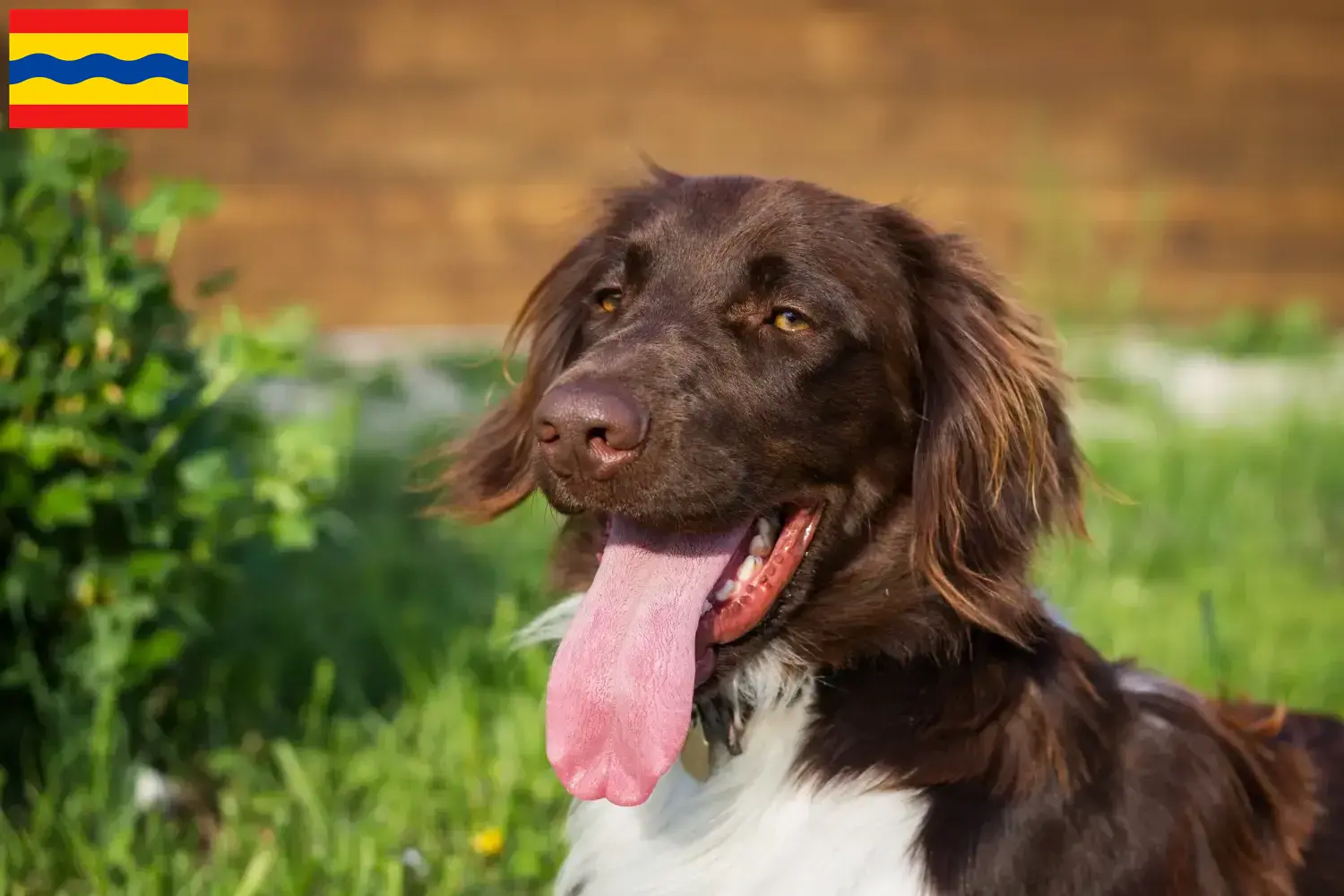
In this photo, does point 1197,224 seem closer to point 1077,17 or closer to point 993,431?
point 1077,17

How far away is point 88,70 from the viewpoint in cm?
386

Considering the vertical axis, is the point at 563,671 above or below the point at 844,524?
below

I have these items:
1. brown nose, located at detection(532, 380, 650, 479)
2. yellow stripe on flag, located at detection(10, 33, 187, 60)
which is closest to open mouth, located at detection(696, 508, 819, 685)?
brown nose, located at detection(532, 380, 650, 479)

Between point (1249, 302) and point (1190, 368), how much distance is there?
1.43 metres

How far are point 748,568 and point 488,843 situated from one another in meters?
0.99

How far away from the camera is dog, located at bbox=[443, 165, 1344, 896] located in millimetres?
2311

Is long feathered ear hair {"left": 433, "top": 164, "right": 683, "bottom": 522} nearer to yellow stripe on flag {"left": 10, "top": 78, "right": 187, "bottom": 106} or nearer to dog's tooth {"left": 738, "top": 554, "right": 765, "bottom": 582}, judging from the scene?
dog's tooth {"left": 738, "top": 554, "right": 765, "bottom": 582}

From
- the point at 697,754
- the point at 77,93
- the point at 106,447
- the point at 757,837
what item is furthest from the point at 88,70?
the point at 757,837

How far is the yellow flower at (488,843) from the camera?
122 inches

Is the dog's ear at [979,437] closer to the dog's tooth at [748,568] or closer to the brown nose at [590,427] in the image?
the dog's tooth at [748,568]

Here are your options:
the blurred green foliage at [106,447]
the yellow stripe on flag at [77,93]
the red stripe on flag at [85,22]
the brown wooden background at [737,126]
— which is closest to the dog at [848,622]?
the blurred green foliage at [106,447]

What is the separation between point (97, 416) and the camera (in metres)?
3.00

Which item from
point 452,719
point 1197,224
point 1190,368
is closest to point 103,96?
point 452,719

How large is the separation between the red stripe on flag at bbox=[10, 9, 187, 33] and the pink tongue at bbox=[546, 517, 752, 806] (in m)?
2.55
